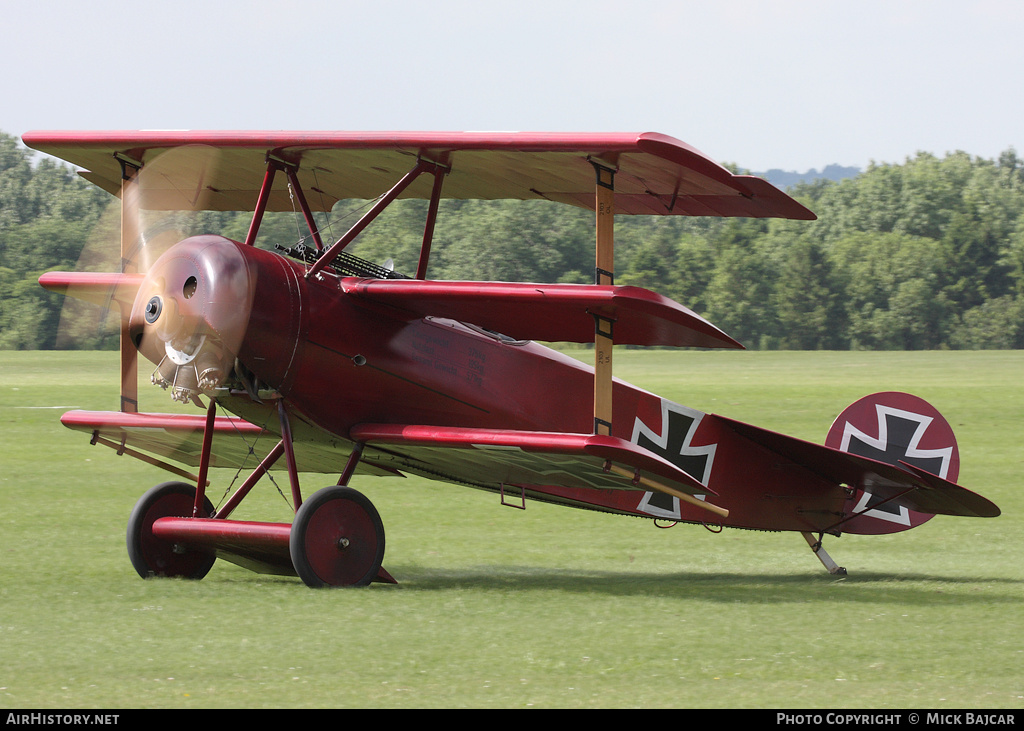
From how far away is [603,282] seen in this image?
9.55 m

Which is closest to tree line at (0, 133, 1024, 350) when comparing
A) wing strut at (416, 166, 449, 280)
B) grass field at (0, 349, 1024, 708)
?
grass field at (0, 349, 1024, 708)

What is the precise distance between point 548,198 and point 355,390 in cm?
282

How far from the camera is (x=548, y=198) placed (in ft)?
38.2

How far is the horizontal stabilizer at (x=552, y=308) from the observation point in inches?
362

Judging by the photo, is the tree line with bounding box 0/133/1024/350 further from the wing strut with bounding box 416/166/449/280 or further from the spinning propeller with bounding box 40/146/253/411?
the spinning propeller with bounding box 40/146/253/411

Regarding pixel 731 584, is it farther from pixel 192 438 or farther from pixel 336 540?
pixel 192 438

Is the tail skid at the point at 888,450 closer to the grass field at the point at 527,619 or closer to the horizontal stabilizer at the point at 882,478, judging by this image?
the horizontal stabilizer at the point at 882,478

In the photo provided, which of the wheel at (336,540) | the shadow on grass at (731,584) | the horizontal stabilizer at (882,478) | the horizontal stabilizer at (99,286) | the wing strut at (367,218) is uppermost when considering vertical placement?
the wing strut at (367,218)

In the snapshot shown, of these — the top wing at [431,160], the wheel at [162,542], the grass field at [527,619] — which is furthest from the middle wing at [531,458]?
the top wing at [431,160]

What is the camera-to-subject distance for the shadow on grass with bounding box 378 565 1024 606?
10266 millimetres

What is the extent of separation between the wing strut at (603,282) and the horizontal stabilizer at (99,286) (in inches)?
148

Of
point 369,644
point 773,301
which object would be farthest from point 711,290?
point 369,644

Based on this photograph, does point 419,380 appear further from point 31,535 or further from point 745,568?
point 31,535

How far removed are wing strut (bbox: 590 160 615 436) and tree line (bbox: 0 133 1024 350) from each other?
100ft
